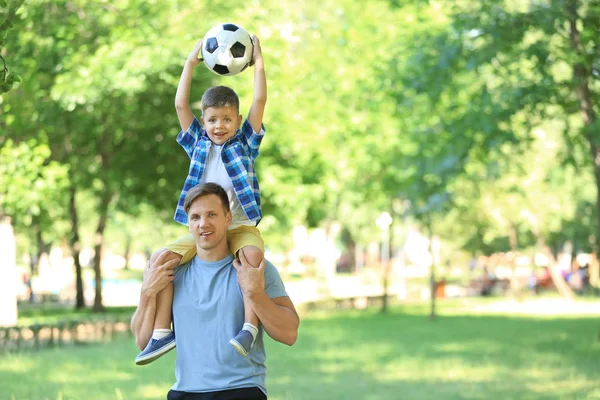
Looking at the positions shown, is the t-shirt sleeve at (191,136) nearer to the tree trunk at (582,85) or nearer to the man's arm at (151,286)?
the man's arm at (151,286)

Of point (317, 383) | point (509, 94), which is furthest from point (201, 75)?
point (317, 383)

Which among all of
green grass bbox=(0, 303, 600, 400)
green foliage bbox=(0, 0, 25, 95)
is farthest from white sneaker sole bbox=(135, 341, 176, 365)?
green grass bbox=(0, 303, 600, 400)

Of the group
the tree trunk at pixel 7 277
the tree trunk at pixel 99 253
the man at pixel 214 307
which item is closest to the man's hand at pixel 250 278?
the man at pixel 214 307

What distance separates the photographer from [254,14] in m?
27.5

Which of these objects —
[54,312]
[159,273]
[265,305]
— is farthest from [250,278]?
[54,312]

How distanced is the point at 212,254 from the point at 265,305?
1.19 feet

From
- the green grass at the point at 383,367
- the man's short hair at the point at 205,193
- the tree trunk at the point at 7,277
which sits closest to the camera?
the man's short hair at the point at 205,193

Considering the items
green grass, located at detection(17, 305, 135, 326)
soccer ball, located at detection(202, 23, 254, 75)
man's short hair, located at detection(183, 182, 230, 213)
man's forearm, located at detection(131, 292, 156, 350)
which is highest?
soccer ball, located at detection(202, 23, 254, 75)

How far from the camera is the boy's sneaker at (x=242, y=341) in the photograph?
4.77 meters

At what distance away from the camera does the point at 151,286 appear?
494 cm

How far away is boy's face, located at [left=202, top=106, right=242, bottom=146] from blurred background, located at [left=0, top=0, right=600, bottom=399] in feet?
6.99

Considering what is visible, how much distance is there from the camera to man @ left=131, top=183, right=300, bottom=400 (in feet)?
16.0

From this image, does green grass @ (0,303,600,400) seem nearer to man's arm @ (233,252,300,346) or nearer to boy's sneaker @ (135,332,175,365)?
boy's sneaker @ (135,332,175,365)

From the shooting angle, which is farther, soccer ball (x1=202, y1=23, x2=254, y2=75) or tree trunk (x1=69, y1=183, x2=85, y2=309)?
tree trunk (x1=69, y1=183, x2=85, y2=309)
